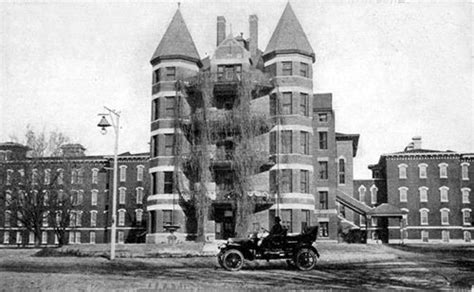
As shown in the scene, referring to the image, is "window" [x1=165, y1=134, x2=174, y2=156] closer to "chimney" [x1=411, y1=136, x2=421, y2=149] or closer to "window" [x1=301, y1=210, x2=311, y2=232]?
"window" [x1=301, y1=210, x2=311, y2=232]

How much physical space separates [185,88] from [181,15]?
575 cm

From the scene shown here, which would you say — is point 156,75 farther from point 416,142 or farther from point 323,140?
point 416,142

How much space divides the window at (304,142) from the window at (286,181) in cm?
185

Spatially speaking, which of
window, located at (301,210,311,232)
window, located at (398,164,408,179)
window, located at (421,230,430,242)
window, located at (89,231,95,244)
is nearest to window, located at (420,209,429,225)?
window, located at (421,230,430,242)

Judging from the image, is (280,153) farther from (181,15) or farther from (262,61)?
(181,15)


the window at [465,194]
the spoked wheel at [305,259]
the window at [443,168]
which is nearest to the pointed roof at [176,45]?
the spoked wheel at [305,259]

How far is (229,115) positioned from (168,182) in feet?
20.5

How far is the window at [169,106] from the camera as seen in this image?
1553 inches

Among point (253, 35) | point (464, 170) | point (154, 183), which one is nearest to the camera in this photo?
point (154, 183)

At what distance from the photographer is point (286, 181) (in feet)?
125

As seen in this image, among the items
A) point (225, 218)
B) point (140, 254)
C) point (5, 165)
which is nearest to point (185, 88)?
point (225, 218)

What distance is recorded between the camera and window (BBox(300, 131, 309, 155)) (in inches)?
1535

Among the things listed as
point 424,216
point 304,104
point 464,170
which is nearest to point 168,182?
point 304,104

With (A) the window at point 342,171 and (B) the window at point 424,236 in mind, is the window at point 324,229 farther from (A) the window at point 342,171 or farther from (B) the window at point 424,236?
(B) the window at point 424,236
